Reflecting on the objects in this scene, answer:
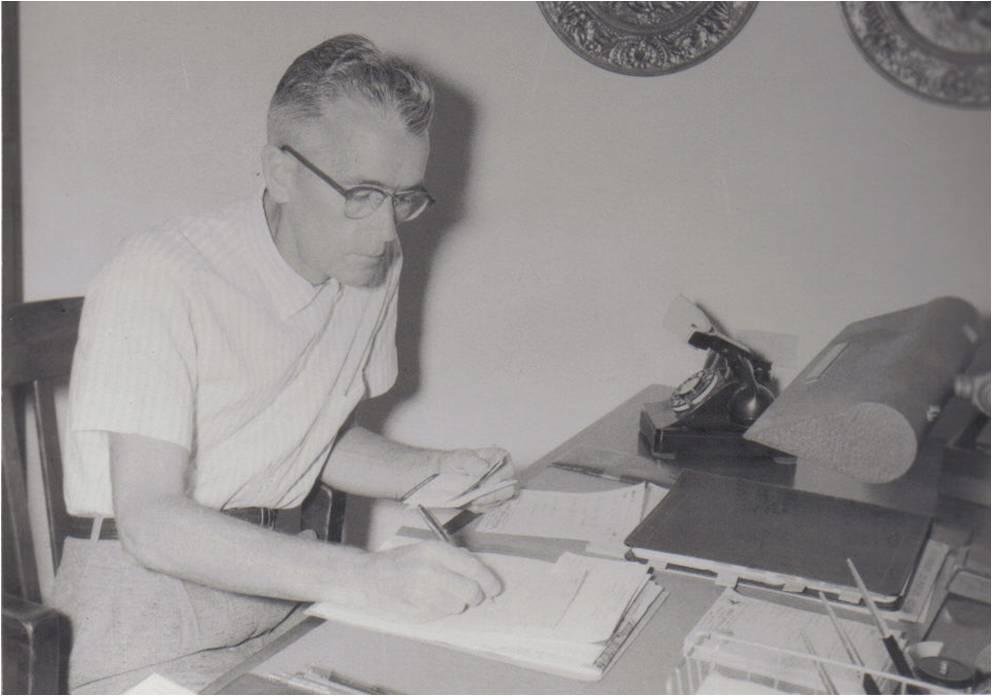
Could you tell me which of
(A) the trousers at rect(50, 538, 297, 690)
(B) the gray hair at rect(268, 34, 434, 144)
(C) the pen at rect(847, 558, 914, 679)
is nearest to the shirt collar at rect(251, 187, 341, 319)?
(B) the gray hair at rect(268, 34, 434, 144)

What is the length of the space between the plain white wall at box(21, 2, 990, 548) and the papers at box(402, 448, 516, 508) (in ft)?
2.08

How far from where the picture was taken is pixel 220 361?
3.95 feet

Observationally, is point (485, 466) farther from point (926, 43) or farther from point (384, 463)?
point (926, 43)

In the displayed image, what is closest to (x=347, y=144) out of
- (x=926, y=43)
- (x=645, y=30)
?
(x=645, y=30)

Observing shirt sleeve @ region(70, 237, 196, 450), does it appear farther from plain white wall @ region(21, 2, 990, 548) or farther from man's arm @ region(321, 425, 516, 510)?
plain white wall @ region(21, 2, 990, 548)

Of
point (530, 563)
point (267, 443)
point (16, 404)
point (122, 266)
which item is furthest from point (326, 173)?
point (16, 404)

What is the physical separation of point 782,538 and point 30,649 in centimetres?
82

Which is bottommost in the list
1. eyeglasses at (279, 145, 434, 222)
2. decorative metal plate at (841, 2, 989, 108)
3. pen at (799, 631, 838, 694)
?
pen at (799, 631, 838, 694)

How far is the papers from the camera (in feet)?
4.02

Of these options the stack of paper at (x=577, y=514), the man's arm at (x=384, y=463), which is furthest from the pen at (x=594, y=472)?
the man's arm at (x=384, y=463)

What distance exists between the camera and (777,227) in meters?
1.74

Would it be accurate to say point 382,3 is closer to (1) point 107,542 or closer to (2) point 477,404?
(2) point 477,404

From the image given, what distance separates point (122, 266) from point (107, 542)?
359 millimetres

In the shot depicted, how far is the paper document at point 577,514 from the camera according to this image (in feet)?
3.90
